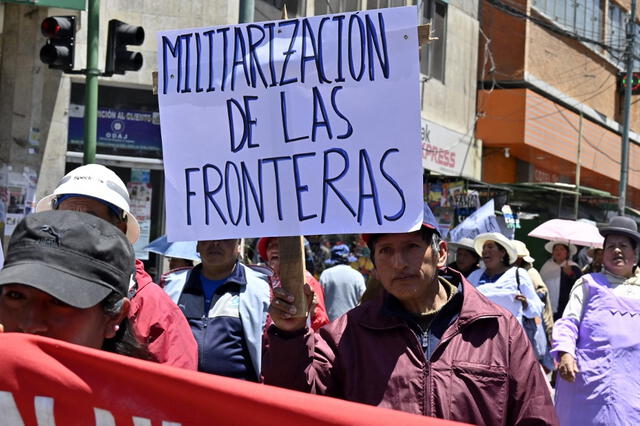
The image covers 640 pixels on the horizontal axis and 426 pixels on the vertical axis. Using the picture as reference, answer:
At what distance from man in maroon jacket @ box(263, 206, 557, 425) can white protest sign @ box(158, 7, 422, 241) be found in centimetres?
31

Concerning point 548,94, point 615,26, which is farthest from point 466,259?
point 615,26

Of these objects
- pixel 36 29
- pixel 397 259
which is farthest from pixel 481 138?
pixel 397 259

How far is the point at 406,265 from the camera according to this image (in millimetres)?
3523

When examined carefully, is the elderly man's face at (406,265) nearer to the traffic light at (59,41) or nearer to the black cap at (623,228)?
Result: the black cap at (623,228)

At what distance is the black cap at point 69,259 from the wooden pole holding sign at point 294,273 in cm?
72

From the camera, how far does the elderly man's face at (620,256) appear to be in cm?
661

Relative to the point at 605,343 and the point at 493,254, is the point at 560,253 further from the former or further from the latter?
the point at 605,343

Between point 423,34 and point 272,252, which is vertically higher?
point 423,34

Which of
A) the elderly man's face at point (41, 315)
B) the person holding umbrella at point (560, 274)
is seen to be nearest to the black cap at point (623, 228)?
the elderly man's face at point (41, 315)

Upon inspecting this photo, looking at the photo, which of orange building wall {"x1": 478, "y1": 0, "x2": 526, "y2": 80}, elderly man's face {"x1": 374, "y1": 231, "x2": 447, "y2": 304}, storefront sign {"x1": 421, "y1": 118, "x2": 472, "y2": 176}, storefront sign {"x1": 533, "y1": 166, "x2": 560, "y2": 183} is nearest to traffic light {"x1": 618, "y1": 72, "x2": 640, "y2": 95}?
storefront sign {"x1": 533, "y1": 166, "x2": 560, "y2": 183}

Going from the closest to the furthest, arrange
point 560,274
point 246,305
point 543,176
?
point 246,305
point 560,274
point 543,176

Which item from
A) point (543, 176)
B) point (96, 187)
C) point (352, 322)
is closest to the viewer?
point (352, 322)

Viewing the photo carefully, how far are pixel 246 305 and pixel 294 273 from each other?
237cm

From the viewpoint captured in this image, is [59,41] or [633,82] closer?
[59,41]
